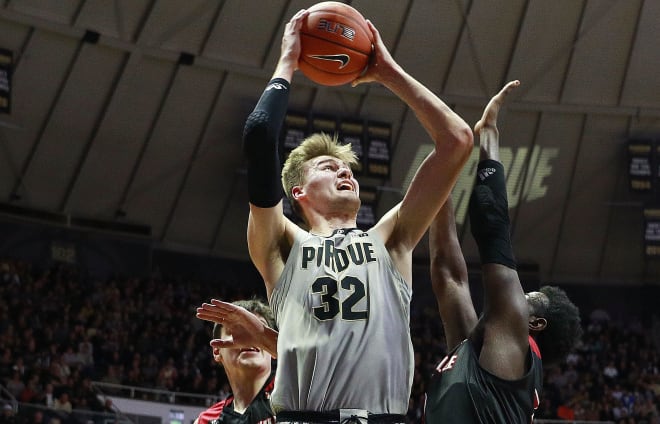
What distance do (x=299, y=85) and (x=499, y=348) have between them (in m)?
18.5

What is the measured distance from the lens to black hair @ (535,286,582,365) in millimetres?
4332

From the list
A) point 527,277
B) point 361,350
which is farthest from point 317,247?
point 527,277

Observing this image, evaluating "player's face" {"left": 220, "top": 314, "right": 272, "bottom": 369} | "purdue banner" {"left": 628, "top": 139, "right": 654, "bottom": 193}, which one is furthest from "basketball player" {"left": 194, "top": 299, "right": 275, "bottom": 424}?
"purdue banner" {"left": 628, "top": 139, "right": 654, "bottom": 193}

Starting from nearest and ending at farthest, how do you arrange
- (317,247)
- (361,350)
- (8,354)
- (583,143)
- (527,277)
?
1. (361,350)
2. (317,247)
3. (8,354)
4. (583,143)
5. (527,277)

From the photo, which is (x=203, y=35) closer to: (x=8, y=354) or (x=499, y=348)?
(x=8, y=354)

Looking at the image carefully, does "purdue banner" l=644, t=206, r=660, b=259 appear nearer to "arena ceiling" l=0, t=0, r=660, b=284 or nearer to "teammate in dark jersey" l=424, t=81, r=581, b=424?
"arena ceiling" l=0, t=0, r=660, b=284

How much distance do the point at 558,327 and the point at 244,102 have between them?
18.3m

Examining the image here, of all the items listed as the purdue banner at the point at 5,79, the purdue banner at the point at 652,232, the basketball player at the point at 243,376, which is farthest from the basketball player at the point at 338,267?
the purdue banner at the point at 652,232

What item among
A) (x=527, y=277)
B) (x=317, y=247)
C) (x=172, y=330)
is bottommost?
(x=317, y=247)

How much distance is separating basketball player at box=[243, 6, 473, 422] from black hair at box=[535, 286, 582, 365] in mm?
681

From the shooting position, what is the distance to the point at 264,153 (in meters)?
3.92

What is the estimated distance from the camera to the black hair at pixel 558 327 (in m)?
4.33

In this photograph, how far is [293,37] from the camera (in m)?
4.32

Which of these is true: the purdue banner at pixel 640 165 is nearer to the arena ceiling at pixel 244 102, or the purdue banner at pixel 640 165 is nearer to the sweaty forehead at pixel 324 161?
the arena ceiling at pixel 244 102
